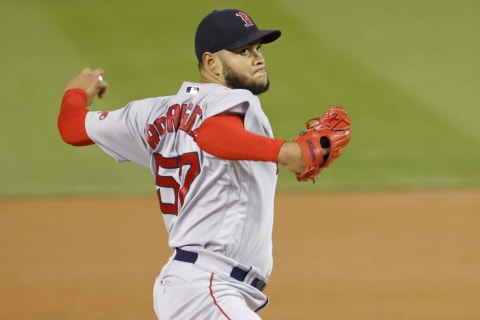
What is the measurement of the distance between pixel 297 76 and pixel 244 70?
7.76 meters

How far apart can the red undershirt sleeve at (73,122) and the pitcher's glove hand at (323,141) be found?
3.42 ft

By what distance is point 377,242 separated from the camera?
759cm

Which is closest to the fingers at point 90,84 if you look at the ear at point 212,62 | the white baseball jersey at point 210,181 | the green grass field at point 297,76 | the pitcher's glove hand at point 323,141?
the white baseball jersey at point 210,181

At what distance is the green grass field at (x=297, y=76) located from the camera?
962 cm

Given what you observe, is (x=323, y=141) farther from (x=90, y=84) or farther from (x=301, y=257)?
(x=301, y=257)

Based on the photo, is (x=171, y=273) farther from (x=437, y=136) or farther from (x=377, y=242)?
(x=437, y=136)

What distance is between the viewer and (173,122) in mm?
3758

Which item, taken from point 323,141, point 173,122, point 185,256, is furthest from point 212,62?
point 185,256

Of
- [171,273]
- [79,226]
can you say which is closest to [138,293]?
[79,226]

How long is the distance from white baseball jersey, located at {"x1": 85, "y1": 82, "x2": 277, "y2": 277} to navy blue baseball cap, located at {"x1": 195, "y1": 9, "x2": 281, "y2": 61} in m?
0.17

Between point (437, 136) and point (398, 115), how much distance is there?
22.8 inches

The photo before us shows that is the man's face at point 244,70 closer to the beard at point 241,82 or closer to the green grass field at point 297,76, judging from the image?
the beard at point 241,82

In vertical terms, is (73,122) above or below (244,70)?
below

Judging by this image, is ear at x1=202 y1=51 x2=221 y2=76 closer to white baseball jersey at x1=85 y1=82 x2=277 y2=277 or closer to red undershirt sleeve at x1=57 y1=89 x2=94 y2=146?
white baseball jersey at x1=85 y1=82 x2=277 y2=277
